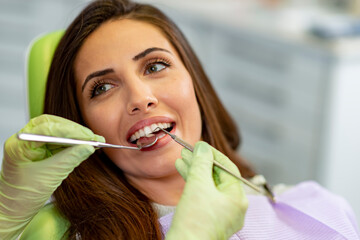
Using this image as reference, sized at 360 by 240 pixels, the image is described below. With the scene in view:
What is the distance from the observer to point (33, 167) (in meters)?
1.01


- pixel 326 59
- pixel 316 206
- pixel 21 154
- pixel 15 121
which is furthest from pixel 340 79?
pixel 15 121

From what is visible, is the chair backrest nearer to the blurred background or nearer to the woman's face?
the woman's face

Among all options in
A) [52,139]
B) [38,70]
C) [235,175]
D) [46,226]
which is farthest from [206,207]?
[38,70]

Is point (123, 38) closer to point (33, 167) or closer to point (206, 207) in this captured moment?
point (33, 167)

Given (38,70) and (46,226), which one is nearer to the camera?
(46,226)

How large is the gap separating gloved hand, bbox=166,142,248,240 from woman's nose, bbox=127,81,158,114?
0.22m

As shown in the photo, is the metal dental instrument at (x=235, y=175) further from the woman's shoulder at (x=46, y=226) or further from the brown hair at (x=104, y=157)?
the woman's shoulder at (x=46, y=226)

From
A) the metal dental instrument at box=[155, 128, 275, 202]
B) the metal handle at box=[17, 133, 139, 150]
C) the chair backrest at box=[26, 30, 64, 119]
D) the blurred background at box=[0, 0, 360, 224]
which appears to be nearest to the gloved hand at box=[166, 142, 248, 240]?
the metal dental instrument at box=[155, 128, 275, 202]

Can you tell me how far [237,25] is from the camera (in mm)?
2684

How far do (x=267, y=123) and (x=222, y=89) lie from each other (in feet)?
1.24

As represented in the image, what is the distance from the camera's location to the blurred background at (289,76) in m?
2.32

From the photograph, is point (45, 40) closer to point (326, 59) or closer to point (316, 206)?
point (316, 206)

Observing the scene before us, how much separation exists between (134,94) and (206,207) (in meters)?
0.36

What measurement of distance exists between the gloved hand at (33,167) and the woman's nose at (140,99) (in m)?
0.15
